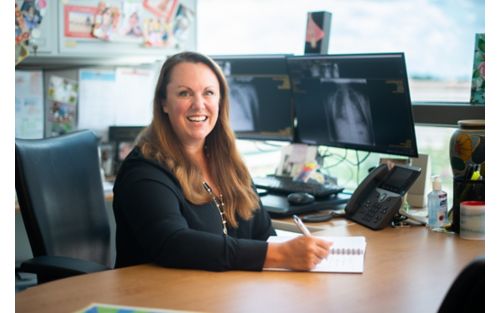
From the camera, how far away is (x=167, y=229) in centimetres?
185

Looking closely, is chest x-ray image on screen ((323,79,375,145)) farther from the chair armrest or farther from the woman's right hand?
the chair armrest

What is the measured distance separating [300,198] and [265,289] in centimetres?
93

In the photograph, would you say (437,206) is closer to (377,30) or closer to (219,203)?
(219,203)

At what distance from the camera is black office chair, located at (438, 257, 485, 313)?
1.03 m

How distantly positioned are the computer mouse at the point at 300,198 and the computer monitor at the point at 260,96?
48cm

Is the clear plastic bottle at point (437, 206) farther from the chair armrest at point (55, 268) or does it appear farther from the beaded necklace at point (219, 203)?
the chair armrest at point (55, 268)

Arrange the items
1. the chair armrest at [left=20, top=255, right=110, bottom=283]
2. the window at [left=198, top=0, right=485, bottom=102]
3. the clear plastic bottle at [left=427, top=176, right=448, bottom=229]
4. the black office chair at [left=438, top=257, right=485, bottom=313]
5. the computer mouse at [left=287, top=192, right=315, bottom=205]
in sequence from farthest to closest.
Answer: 1. the window at [left=198, top=0, right=485, bottom=102]
2. the computer mouse at [left=287, top=192, right=315, bottom=205]
3. the clear plastic bottle at [left=427, top=176, right=448, bottom=229]
4. the chair armrest at [left=20, top=255, right=110, bottom=283]
5. the black office chair at [left=438, top=257, right=485, bottom=313]

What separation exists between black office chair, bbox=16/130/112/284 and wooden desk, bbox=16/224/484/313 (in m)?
0.38

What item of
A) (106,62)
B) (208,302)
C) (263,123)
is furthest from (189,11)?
(208,302)

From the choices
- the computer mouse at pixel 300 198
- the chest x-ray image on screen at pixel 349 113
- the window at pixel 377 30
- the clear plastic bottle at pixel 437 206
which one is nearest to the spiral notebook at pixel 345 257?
the clear plastic bottle at pixel 437 206

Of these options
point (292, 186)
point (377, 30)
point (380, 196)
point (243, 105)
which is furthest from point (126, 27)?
point (380, 196)

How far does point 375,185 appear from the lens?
2500 millimetres

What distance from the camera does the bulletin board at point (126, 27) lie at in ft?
10.1

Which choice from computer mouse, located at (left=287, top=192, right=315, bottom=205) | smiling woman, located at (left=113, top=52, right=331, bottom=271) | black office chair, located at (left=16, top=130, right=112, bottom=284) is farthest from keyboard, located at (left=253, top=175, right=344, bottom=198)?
black office chair, located at (left=16, top=130, right=112, bottom=284)
